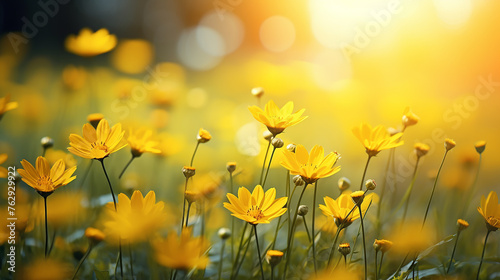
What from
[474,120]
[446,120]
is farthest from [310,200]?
[474,120]

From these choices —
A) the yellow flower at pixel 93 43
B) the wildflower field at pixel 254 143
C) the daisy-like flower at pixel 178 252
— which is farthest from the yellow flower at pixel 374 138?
the yellow flower at pixel 93 43

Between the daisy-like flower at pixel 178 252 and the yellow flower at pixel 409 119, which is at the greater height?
the yellow flower at pixel 409 119

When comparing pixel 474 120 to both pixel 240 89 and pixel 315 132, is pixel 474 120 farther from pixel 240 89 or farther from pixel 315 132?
pixel 240 89

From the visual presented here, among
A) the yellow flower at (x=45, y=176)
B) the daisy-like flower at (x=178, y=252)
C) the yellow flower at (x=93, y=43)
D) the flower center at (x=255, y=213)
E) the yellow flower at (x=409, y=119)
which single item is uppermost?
the yellow flower at (x=93, y=43)

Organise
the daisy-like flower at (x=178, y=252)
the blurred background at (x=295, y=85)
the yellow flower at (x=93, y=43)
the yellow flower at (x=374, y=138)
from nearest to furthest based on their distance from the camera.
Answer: the daisy-like flower at (x=178, y=252) < the yellow flower at (x=374, y=138) < the yellow flower at (x=93, y=43) < the blurred background at (x=295, y=85)

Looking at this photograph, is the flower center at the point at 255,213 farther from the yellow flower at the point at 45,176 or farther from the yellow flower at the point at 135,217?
the yellow flower at the point at 45,176

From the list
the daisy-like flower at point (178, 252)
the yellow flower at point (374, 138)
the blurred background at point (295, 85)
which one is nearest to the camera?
the daisy-like flower at point (178, 252)
